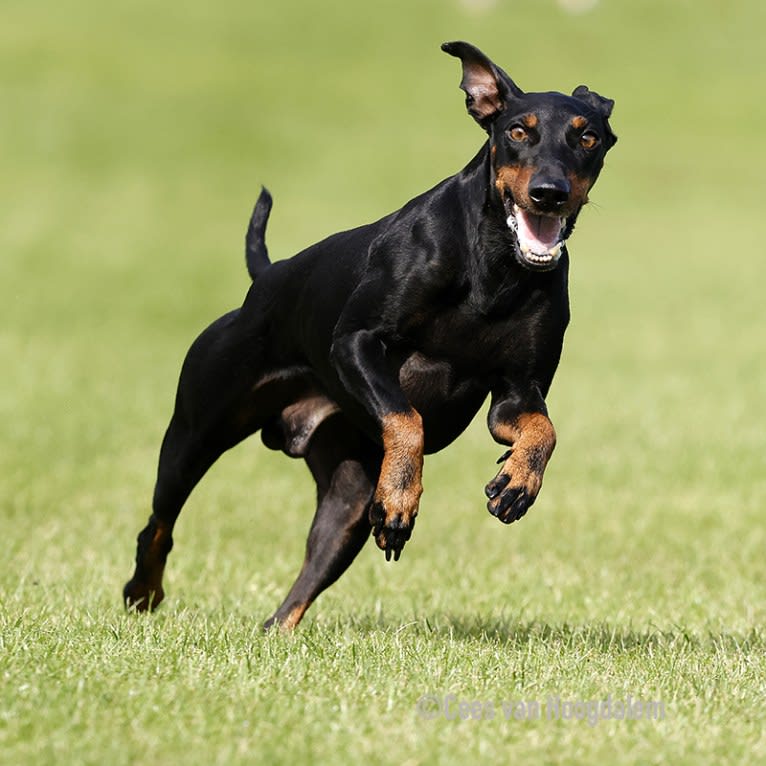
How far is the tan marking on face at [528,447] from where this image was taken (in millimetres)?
5297

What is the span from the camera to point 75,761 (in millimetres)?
3791

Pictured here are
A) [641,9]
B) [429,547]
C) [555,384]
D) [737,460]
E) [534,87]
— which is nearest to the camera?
[429,547]

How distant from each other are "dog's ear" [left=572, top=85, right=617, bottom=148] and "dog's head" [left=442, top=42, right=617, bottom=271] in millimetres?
27

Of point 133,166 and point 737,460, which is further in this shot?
point 133,166

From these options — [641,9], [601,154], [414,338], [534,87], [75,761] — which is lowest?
[75,761]

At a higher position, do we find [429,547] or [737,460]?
[737,460]

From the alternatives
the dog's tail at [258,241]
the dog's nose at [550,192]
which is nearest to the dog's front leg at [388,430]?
the dog's nose at [550,192]

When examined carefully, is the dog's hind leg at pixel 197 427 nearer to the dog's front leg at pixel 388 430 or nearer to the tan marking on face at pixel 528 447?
the dog's front leg at pixel 388 430

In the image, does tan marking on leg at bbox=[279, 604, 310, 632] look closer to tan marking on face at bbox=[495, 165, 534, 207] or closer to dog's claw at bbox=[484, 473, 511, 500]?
dog's claw at bbox=[484, 473, 511, 500]

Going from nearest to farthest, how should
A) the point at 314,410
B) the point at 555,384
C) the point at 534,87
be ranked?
the point at 314,410
the point at 555,384
the point at 534,87

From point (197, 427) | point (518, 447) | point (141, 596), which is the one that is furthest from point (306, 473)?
point (518, 447)

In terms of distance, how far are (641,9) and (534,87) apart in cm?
1422

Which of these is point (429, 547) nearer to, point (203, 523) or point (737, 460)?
point (203, 523)

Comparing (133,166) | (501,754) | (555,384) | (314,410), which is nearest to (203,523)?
(314,410)
